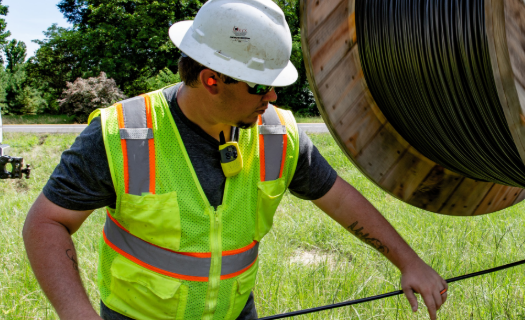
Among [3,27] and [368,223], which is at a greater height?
[368,223]

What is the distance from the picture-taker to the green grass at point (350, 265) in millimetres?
3076

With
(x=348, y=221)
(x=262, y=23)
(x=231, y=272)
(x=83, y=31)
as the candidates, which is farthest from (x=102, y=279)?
(x=83, y=31)

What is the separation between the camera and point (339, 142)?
1.69 m

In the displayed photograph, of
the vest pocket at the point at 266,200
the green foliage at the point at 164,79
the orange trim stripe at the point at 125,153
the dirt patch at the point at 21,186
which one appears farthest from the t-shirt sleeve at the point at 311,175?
the green foliage at the point at 164,79

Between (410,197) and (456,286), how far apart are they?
1.86 meters

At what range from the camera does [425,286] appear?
1.86m

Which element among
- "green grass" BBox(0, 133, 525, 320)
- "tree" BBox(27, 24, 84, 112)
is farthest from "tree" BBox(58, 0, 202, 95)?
"green grass" BBox(0, 133, 525, 320)

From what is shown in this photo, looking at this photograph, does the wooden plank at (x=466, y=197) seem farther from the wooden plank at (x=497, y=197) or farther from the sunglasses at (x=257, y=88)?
the sunglasses at (x=257, y=88)

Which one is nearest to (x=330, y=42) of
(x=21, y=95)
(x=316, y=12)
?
(x=316, y=12)

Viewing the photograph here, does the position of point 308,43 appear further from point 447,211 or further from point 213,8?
point 447,211

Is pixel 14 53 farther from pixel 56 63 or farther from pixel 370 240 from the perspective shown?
pixel 370 240

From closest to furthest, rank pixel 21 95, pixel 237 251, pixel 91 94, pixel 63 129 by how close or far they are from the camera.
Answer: pixel 237 251 < pixel 63 129 < pixel 91 94 < pixel 21 95

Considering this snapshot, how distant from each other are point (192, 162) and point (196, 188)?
112 millimetres

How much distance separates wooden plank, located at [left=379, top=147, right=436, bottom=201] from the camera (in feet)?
5.82
